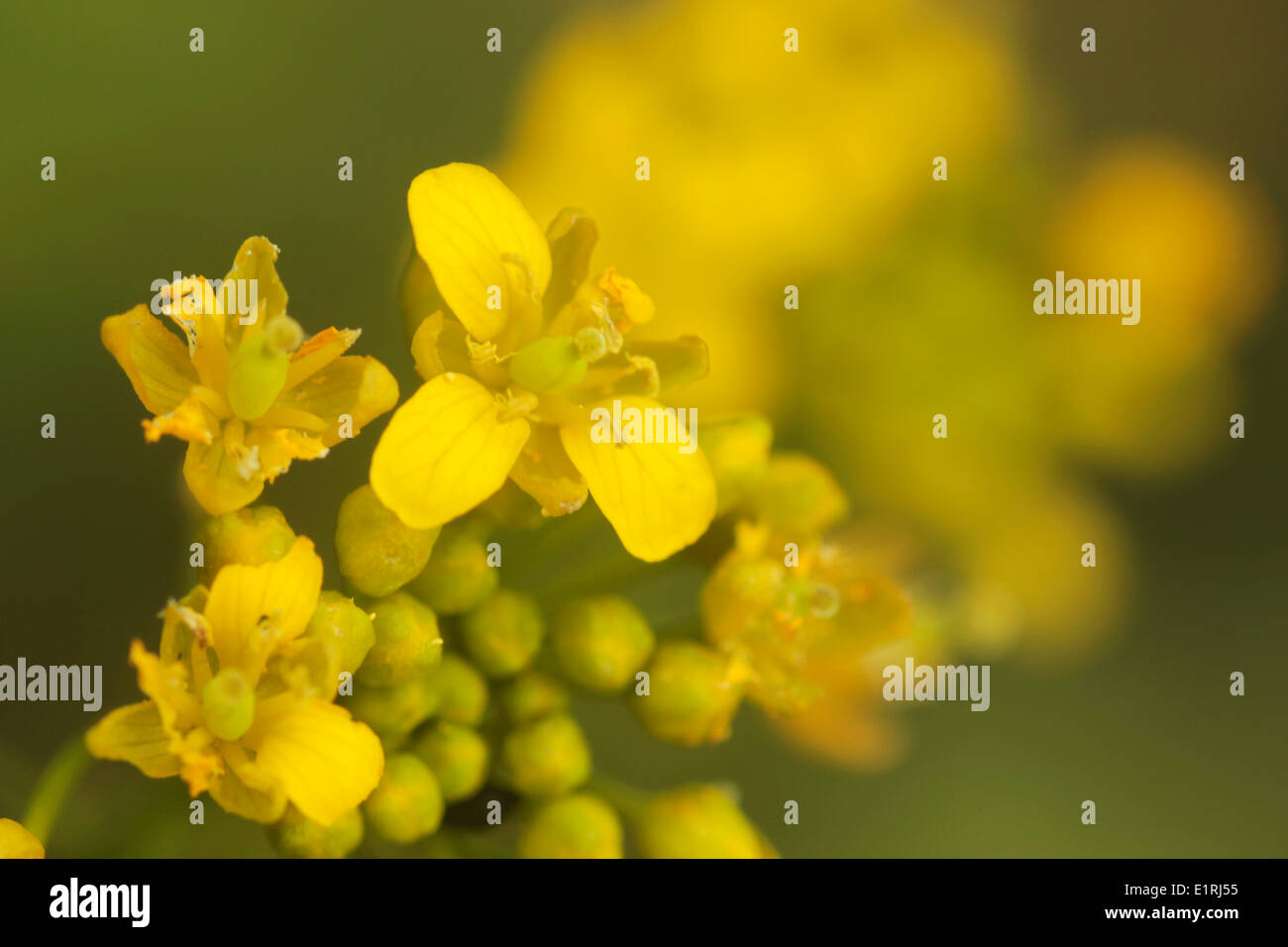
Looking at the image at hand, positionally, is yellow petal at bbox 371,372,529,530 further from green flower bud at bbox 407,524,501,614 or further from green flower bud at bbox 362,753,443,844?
green flower bud at bbox 362,753,443,844

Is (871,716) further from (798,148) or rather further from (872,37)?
(872,37)

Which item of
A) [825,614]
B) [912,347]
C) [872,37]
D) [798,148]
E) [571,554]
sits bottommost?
[825,614]

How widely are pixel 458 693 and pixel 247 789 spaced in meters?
0.32

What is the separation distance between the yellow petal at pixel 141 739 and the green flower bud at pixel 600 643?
51cm

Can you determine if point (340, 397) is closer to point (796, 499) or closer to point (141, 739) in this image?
point (141, 739)

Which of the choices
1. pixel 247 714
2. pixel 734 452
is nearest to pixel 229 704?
pixel 247 714

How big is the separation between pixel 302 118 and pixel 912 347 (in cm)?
135

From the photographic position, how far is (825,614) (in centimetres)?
163

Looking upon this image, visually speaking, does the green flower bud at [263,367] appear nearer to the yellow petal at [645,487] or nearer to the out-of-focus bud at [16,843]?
the yellow petal at [645,487]

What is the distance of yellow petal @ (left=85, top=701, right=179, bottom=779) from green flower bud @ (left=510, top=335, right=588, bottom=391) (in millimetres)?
546

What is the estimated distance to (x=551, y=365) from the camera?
4.58 feet

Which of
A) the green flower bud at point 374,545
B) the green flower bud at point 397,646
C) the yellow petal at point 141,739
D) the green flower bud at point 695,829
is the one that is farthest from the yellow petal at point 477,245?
the green flower bud at point 695,829
